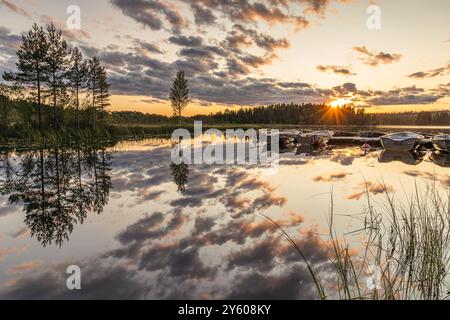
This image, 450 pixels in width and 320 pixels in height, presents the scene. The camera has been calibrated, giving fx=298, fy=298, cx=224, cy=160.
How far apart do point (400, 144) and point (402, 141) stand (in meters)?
0.44

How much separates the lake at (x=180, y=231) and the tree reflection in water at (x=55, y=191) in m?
0.05

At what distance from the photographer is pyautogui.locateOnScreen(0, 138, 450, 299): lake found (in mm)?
4993

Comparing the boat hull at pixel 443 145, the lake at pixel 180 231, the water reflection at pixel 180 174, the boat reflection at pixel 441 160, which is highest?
the boat hull at pixel 443 145

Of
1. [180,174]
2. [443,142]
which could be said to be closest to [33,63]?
[180,174]

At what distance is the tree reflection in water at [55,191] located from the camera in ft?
25.7

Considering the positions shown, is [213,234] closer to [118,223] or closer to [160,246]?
[160,246]

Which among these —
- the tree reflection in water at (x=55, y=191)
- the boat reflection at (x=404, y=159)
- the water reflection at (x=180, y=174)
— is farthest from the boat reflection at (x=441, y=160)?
the tree reflection in water at (x=55, y=191)

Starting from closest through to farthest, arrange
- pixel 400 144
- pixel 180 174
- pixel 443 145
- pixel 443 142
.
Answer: pixel 180 174 < pixel 443 142 < pixel 443 145 < pixel 400 144

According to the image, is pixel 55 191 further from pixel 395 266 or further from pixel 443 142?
pixel 443 142

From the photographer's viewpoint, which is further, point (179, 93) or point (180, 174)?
point (179, 93)

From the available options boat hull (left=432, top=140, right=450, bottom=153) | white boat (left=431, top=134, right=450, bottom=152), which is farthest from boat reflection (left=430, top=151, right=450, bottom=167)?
white boat (left=431, top=134, right=450, bottom=152)

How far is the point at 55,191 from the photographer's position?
11484 mm

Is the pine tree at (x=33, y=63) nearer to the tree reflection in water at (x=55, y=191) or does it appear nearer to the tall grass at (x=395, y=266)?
the tree reflection in water at (x=55, y=191)
